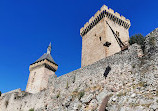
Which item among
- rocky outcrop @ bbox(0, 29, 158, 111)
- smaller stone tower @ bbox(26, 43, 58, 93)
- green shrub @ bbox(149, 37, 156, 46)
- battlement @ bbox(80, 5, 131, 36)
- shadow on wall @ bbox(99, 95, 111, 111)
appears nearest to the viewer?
rocky outcrop @ bbox(0, 29, 158, 111)

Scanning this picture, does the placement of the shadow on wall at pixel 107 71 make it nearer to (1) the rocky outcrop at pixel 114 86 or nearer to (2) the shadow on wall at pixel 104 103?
(1) the rocky outcrop at pixel 114 86

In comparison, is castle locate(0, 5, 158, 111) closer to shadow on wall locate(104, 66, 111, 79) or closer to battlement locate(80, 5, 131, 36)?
shadow on wall locate(104, 66, 111, 79)

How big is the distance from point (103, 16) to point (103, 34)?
2.72 meters

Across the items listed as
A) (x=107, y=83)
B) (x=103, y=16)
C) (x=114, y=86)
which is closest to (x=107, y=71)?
(x=107, y=83)

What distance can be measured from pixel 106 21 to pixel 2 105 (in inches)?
775

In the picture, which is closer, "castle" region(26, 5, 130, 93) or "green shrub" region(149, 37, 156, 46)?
"green shrub" region(149, 37, 156, 46)

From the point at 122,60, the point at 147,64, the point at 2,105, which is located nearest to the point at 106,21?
the point at 122,60

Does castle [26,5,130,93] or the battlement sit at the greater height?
the battlement

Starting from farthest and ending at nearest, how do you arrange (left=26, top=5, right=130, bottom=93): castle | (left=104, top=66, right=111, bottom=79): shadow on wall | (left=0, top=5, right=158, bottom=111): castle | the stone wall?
(left=26, top=5, right=130, bottom=93): castle → (left=104, top=66, right=111, bottom=79): shadow on wall → the stone wall → (left=0, top=5, right=158, bottom=111): castle

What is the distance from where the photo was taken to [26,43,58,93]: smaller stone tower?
993 inches

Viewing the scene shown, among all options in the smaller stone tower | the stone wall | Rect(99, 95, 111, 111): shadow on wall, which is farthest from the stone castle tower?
Rect(99, 95, 111, 111): shadow on wall

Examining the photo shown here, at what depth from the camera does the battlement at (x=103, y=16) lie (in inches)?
778

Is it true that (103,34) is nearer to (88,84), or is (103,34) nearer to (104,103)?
(88,84)

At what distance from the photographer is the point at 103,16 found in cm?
1964
